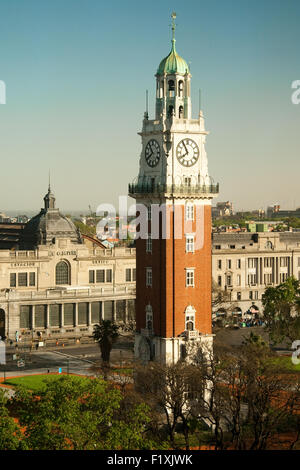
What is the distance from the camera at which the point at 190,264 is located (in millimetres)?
92438

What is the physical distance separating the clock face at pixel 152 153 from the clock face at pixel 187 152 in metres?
2.08

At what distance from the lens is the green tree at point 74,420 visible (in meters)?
59.6

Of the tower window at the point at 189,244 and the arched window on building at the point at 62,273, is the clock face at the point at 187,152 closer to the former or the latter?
the tower window at the point at 189,244

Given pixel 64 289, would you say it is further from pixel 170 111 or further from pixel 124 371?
pixel 170 111

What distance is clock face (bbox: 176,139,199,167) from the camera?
91.3 m

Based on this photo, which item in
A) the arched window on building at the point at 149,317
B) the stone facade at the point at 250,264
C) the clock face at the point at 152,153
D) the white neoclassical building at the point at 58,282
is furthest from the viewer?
the stone facade at the point at 250,264

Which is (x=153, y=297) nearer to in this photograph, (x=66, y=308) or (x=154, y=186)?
(x=154, y=186)

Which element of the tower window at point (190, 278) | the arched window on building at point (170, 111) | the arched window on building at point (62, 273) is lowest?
the arched window on building at point (62, 273)

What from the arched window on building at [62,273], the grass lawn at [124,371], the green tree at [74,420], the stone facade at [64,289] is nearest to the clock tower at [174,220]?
the grass lawn at [124,371]

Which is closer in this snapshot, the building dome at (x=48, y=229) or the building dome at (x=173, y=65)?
the building dome at (x=173, y=65)

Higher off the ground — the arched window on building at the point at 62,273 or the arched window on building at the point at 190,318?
the arched window on building at the point at 62,273
